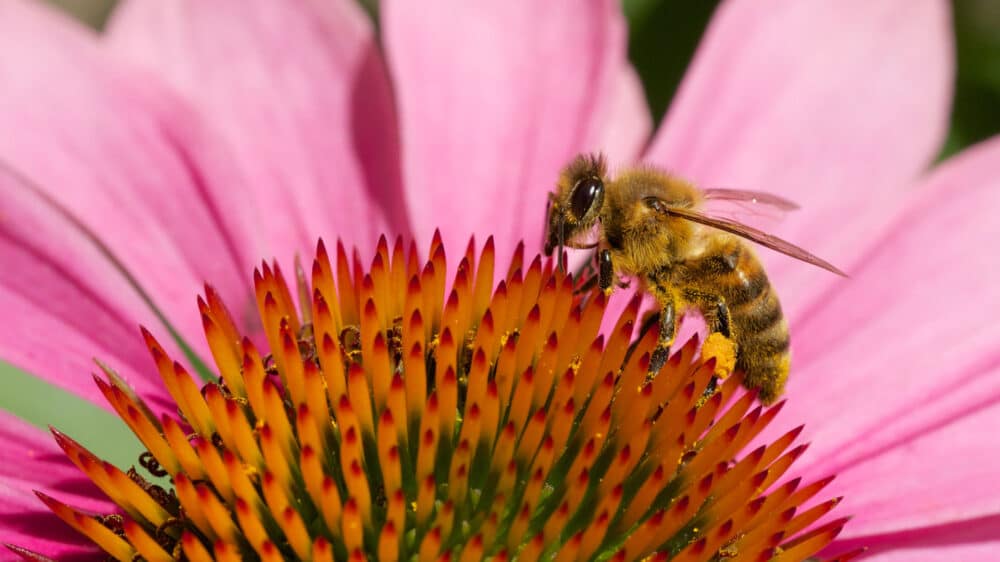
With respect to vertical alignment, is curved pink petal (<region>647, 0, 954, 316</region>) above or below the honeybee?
above

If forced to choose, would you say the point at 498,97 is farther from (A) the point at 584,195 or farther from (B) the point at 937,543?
(B) the point at 937,543

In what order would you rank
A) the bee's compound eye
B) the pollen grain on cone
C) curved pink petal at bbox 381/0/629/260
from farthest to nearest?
curved pink petal at bbox 381/0/629/260 < the bee's compound eye < the pollen grain on cone

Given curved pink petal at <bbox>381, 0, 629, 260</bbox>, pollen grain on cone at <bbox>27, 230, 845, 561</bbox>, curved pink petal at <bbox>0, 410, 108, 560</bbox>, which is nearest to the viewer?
pollen grain on cone at <bbox>27, 230, 845, 561</bbox>

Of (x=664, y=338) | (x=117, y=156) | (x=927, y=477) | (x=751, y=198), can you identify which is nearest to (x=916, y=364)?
(x=927, y=477)

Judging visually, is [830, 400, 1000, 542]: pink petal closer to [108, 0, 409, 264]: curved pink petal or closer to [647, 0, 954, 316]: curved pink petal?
[647, 0, 954, 316]: curved pink petal

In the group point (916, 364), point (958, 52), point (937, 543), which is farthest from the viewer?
point (958, 52)

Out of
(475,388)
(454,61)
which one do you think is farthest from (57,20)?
(475,388)

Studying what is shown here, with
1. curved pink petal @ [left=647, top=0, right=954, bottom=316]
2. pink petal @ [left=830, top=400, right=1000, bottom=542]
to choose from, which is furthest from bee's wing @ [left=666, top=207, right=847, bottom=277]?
curved pink petal @ [left=647, top=0, right=954, bottom=316]

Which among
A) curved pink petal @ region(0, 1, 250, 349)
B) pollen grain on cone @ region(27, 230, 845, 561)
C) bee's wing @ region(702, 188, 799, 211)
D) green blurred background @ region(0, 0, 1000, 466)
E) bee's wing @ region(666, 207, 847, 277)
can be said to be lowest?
pollen grain on cone @ region(27, 230, 845, 561)
